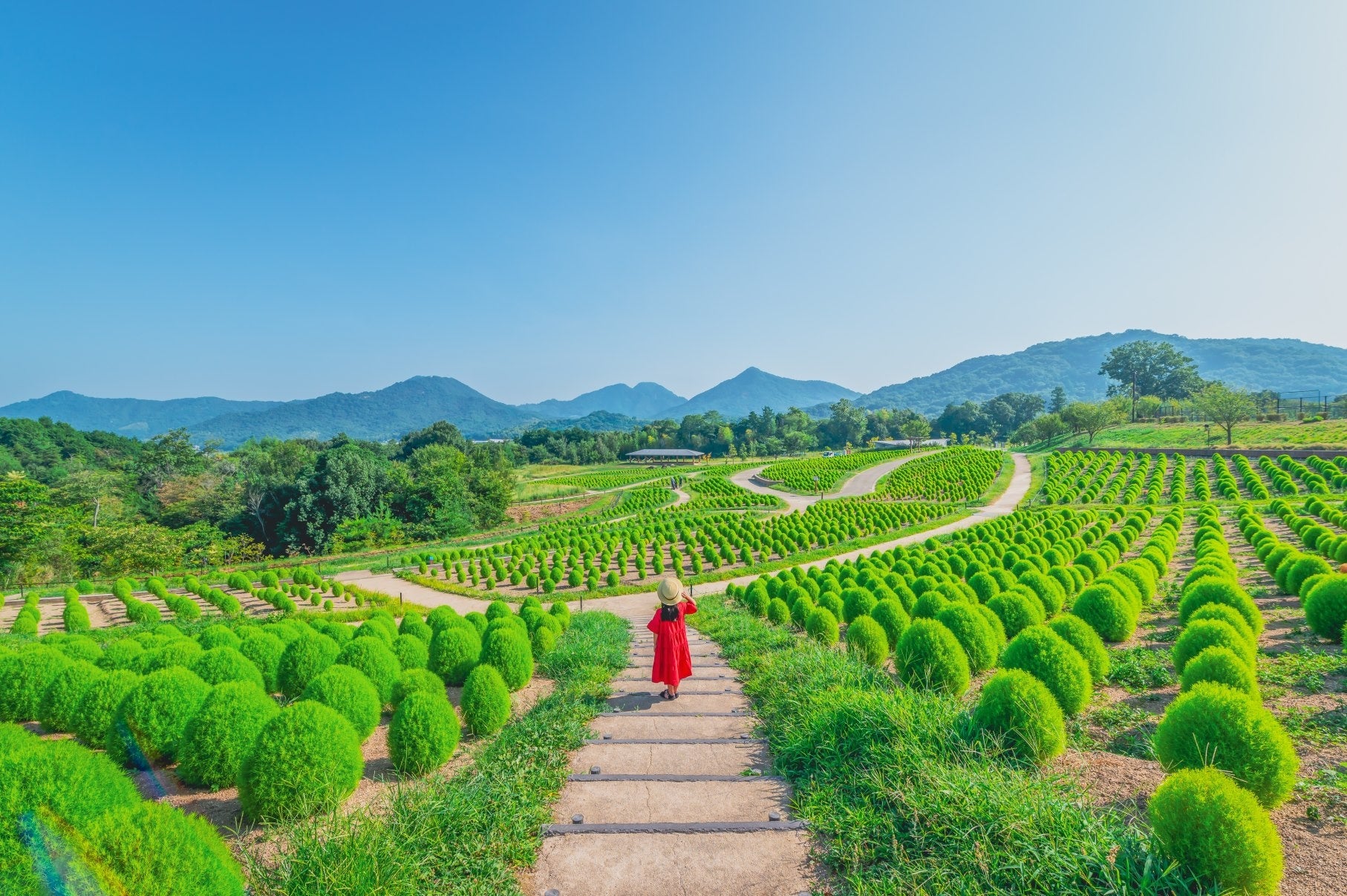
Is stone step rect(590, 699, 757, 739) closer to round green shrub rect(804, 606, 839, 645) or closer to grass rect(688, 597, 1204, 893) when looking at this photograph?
grass rect(688, 597, 1204, 893)

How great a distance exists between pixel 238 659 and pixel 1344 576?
16448 mm

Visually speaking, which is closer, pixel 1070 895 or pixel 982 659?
pixel 1070 895

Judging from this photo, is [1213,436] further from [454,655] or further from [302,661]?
[302,661]

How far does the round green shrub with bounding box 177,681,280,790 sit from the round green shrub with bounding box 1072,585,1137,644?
1186 cm

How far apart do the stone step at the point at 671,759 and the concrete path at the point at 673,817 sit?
15 mm

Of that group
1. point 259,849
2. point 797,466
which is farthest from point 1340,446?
point 259,849

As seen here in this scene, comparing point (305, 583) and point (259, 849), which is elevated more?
point (259, 849)

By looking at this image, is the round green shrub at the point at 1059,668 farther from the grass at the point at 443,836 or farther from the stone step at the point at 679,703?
the grass at the point at 443,836

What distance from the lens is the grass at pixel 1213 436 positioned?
49625 millimetres

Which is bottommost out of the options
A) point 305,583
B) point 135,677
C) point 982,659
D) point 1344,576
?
point 305,583

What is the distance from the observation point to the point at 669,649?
7.81 m

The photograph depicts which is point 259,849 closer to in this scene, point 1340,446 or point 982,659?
point 982,659

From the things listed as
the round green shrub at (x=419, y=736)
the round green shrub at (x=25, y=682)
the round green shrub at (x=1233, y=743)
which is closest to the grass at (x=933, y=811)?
the round green shrub at (x=1233, y=743)

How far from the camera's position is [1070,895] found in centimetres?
335
